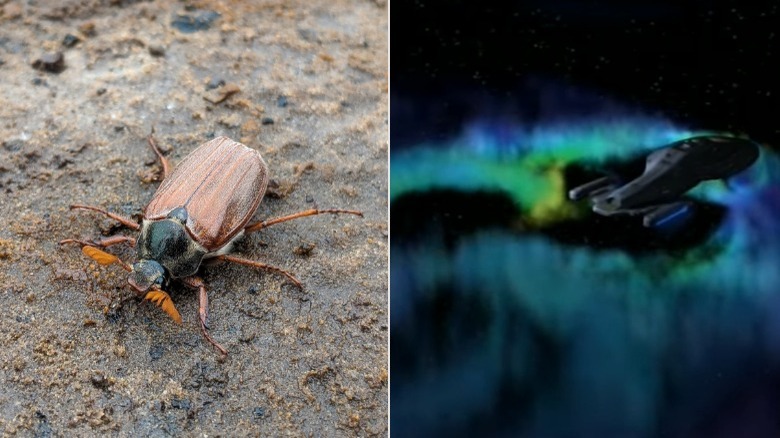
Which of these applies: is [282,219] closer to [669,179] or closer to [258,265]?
[258,265]

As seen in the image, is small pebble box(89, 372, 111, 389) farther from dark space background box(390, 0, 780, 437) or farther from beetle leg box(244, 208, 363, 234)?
dark space background box(390, 0, 780, 437)

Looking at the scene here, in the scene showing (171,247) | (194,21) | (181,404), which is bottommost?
(181,404)

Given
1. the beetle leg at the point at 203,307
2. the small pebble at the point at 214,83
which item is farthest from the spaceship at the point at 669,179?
the small pebble at the point at 214,83

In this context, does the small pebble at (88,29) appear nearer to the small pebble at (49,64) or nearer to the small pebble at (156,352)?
the small pebble at (49,64)

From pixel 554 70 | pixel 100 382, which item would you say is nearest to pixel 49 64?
pixel 100 382

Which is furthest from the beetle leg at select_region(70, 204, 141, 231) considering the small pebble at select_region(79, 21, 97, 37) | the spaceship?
the spaceship

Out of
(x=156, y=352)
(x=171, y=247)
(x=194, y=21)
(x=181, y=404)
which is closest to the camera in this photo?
(x=181, y=404)

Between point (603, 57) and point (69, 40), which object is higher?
point (603, 57)
